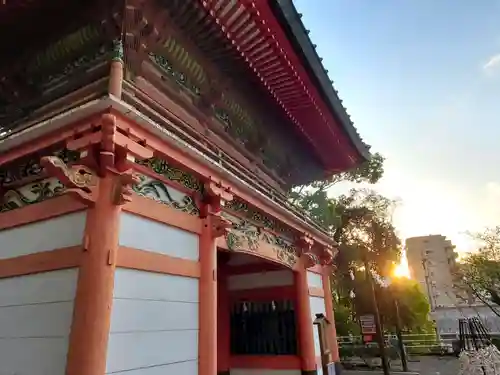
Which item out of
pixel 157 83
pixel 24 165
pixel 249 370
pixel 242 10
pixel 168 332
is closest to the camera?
pixel 168 332

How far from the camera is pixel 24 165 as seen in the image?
3.71m

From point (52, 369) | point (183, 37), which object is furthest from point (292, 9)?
point (52, 369)

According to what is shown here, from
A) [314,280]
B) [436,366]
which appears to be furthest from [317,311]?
[436,366]

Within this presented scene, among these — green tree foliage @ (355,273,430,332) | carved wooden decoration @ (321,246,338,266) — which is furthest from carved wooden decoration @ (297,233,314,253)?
green tree foliage @ (355,273,430,332)

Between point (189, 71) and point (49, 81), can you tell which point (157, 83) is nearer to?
point (189, 71)

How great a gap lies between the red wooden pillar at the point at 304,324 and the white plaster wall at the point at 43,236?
459 cm

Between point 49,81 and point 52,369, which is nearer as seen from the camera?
point 52,369

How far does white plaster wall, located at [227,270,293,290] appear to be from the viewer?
6973 millimetres

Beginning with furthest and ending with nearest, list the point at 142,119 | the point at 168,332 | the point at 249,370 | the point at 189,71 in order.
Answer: the point at 249,370
the point at 189,71
the point at 168,332
the point at 142,119

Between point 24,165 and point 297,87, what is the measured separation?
4068 millimetres

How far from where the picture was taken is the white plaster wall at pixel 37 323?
2.82m

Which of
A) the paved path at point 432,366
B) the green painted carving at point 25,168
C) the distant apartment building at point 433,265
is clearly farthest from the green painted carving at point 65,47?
the distant apartment building at point 433,265

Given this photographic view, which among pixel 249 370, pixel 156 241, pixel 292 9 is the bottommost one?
pixel 249 370

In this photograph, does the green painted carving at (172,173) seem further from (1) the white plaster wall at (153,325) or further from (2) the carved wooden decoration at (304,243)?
(2) the carved wooden decoration at (304,243)
